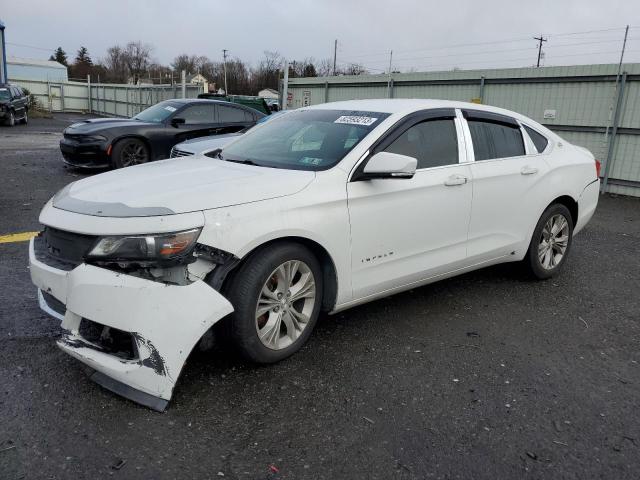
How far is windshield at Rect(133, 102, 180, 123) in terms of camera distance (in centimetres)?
1089

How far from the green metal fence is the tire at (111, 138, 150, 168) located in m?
7.59

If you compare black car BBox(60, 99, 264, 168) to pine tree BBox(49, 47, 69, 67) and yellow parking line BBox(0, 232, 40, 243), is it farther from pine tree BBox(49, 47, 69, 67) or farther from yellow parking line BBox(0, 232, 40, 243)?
pine tree BBox(49, 47, 69, 67)

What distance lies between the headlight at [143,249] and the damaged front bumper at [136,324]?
0.08 m

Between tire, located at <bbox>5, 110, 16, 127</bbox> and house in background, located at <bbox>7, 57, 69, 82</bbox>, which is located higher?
house in background, located at <bbox>7, 57, 69, 82</bbox>

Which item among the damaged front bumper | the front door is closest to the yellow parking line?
the damaged front bumper

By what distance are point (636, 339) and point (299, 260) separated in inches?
103

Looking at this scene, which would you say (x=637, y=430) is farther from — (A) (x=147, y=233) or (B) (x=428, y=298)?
(A) (x=147, y=233)

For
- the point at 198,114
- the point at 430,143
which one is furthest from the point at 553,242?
the point at 198,114

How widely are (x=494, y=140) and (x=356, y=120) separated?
135cm

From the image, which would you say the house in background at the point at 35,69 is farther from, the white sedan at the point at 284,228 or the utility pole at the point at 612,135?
the white sedan at the point at 284,228

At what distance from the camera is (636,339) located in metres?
4.05

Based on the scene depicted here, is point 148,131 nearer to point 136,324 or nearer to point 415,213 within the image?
point 415,213

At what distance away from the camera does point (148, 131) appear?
10.4 m

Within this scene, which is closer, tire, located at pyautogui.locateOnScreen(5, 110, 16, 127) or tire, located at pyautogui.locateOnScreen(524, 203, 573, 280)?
tire, located at pyautogui.locateOnScreen(524, 203, 573, 280)
